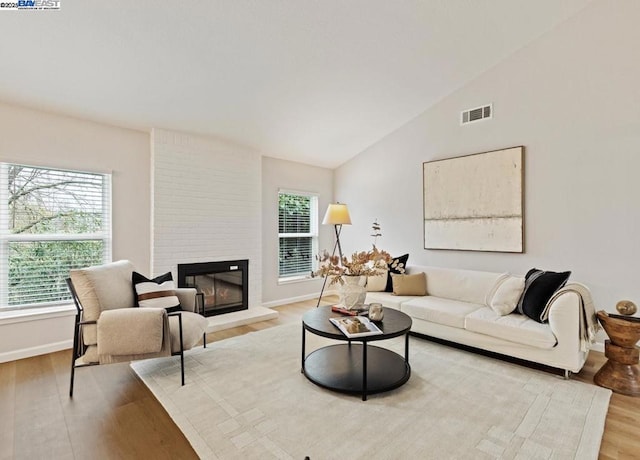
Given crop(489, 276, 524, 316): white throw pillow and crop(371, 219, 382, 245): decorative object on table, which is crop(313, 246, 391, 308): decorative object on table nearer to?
crop(489, 276, 524, 316): white throw pillow

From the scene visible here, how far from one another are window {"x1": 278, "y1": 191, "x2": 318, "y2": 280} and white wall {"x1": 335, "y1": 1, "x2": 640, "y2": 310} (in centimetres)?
242

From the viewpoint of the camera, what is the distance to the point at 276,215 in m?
5.47

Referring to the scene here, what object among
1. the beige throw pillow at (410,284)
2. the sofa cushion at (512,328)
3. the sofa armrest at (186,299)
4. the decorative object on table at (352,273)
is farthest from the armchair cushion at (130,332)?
the sofa cushion at (512,328)

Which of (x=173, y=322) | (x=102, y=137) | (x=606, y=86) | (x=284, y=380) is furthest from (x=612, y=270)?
(x=102, y=137)

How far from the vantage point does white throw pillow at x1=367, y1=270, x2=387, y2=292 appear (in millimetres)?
4285

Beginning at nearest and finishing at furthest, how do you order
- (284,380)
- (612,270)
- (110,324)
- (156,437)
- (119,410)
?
(156,437), (119,410), (110,324), (284,380), (612,270)

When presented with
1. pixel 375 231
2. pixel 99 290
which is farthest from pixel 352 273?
pixel 375 231

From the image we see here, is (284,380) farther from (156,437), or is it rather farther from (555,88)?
(555,88)

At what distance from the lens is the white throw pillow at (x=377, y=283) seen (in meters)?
4.29

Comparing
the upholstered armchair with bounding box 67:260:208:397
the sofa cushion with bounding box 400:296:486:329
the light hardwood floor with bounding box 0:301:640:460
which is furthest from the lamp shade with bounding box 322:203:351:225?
the light hardwood floor with bounding box 0:301:640:460

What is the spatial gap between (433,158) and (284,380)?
3607 mm

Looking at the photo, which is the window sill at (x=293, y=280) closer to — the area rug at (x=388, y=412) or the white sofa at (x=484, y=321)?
the white sofa at (x=484, y=321)

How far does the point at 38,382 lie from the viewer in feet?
9.02

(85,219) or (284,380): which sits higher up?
(85,219)
